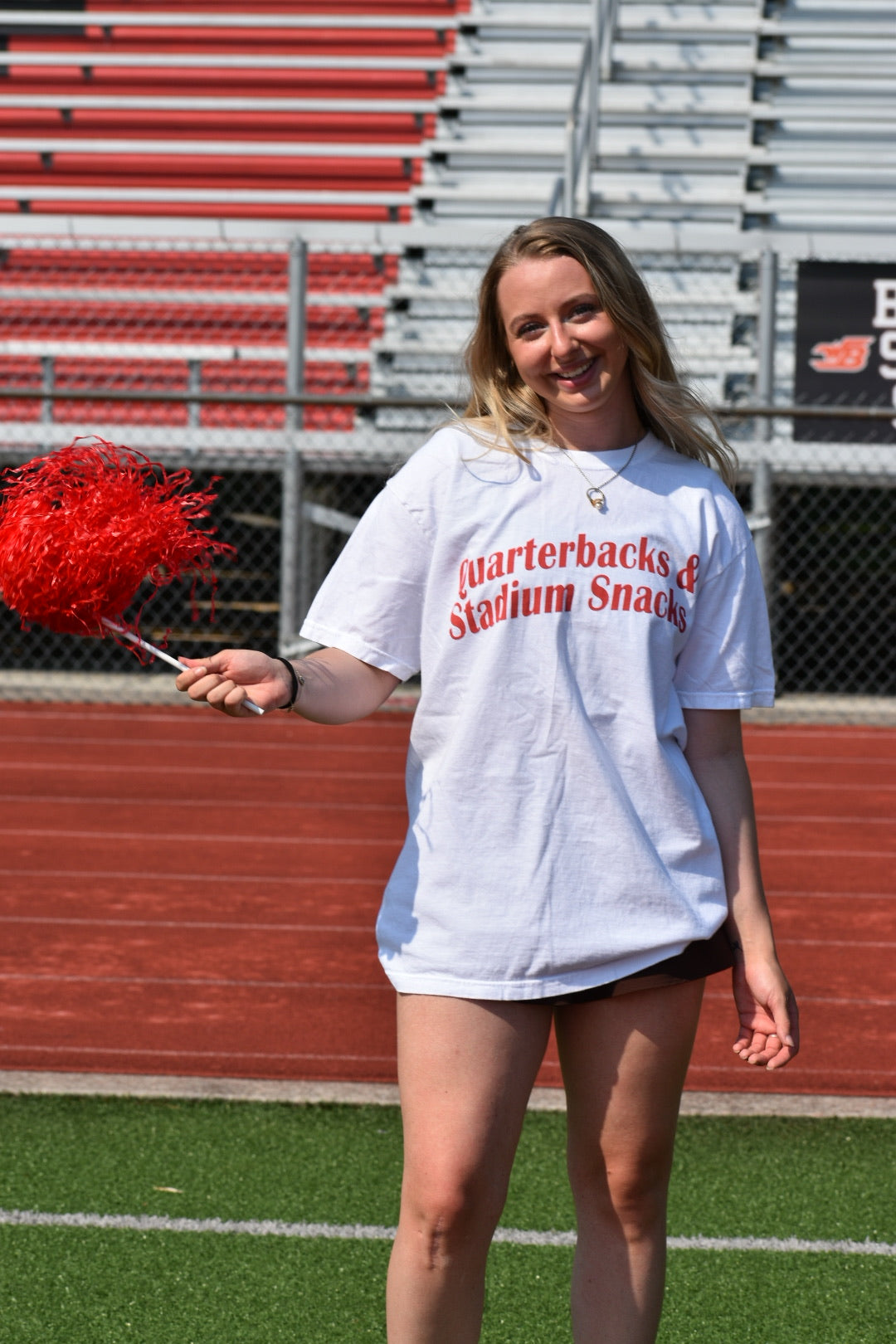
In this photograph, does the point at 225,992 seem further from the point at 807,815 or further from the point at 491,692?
the point at 807,815

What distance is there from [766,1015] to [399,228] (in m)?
10.3

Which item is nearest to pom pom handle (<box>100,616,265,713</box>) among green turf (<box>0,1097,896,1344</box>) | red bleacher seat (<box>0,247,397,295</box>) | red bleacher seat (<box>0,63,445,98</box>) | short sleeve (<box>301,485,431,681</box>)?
short sleeve (<box>301,485,431,681</box>)

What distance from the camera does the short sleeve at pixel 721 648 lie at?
1937 mm

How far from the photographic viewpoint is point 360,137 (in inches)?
613

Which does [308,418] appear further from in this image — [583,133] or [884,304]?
[884,304]

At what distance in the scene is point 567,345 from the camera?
1.90 metres

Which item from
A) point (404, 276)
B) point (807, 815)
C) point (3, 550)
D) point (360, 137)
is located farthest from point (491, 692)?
point (360, 137)

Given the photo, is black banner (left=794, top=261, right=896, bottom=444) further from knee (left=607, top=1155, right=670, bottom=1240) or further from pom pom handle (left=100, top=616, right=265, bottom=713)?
knee (left=607, top=1155, right=670, bottom=1240)

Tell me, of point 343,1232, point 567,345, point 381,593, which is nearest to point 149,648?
point 381,593

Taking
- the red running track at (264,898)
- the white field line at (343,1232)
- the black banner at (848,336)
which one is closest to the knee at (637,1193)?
the white field line at (343,1232)

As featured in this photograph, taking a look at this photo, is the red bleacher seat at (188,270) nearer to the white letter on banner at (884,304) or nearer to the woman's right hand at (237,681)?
the white letter on banner at (884,304)

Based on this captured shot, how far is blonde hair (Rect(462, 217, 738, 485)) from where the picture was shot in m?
1.90

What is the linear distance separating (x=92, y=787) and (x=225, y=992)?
3436mm

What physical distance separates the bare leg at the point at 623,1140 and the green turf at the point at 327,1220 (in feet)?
2.30
